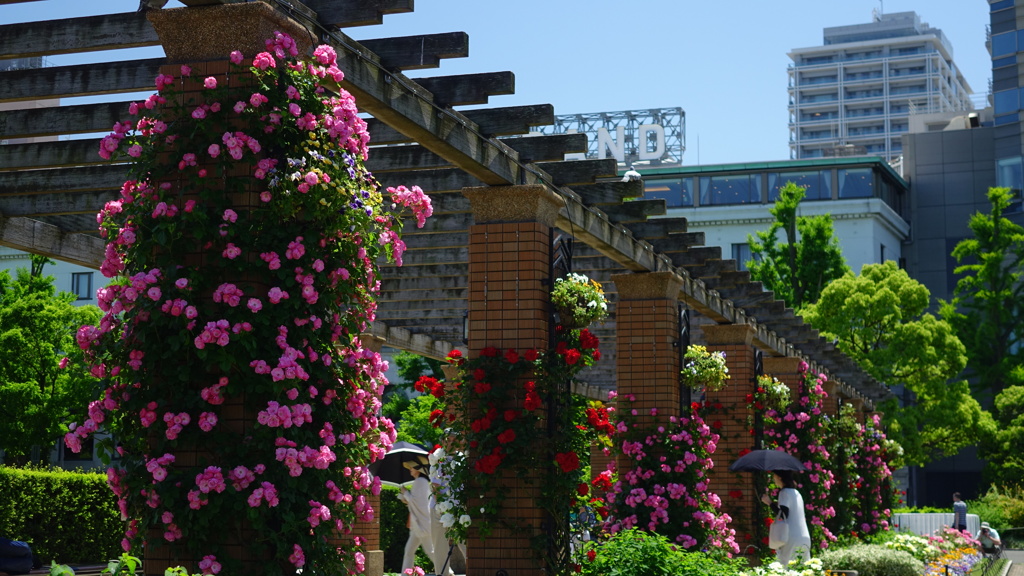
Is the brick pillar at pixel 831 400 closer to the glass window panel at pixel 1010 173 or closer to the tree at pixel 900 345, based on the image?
the tree at pixel 900 345

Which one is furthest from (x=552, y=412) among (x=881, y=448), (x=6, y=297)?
(x=6, y=297)

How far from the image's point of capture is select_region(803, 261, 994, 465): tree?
33.1m

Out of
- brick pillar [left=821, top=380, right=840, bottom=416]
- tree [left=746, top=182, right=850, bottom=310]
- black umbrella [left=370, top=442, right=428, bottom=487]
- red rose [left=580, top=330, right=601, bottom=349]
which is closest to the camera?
red rose [left=580, top=330, right=601, bottom=349]

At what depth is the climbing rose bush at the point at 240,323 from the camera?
18.9 feet

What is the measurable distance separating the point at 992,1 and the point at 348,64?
56277mm

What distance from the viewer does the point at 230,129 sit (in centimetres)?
615

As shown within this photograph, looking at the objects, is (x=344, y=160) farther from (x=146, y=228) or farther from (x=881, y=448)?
(x=881, y=448)

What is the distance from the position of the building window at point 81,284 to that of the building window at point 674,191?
958 inches

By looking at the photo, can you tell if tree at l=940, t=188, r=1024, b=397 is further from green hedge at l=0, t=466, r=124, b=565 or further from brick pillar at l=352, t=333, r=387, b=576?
green hedge at l=0, t=466, r=124, b=565

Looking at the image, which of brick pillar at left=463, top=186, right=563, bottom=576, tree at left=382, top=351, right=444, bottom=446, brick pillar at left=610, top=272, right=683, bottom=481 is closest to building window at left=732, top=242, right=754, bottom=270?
tree at left=382, top=351, right=444, bottom=446

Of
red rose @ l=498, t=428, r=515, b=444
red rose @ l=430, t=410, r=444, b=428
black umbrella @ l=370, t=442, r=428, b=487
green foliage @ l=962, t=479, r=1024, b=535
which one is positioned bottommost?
green foliage @ l=962, t=479, r=1024, b=535

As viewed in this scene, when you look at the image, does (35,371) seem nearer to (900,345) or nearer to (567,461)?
(900,345)

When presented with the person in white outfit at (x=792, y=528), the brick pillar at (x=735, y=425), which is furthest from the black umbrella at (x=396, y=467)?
the person in white outfit at (x=792, y=528)

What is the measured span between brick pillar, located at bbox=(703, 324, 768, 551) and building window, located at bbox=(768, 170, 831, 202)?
124ft
